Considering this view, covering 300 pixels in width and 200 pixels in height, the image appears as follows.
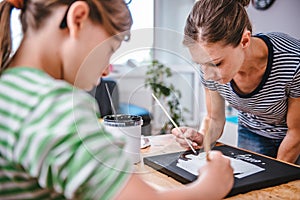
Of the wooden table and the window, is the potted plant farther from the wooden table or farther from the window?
the window

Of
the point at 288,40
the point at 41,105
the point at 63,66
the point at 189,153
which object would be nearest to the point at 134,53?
the point at 63,66

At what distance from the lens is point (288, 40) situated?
48.9 inches

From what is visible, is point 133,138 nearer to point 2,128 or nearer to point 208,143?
point 208,143

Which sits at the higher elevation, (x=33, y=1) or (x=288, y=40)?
(x=33, y=1)

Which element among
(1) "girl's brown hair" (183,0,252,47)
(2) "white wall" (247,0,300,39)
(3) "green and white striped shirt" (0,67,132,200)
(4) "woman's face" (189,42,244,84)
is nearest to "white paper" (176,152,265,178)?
(4) "woman's face" (189,42,244,84)

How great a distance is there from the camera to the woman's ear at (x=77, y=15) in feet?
1.52

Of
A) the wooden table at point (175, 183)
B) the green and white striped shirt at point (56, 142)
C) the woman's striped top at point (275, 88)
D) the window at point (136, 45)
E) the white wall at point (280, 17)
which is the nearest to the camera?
the green and white striped shirt at point (56, 142)

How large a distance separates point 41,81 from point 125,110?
49cm

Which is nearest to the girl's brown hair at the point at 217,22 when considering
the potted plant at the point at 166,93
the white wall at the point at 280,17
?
the potted plant at the point at 166,93

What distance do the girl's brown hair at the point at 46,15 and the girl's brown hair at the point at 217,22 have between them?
→ 47cm

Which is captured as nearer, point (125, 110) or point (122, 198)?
point (122, 198)

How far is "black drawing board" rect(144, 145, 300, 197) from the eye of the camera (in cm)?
77

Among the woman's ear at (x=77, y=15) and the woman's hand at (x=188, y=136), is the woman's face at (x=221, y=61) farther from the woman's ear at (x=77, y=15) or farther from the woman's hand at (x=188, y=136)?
the woman's ear at (x=77, y=15)

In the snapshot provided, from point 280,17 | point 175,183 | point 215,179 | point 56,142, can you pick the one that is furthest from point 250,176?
point 280,17
